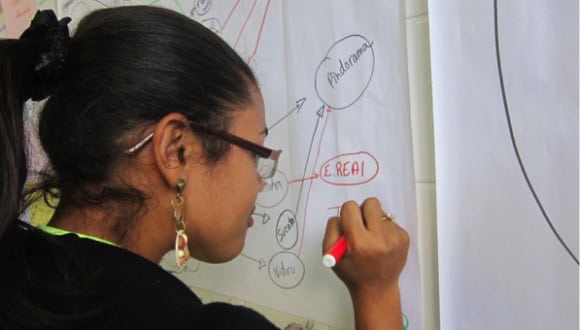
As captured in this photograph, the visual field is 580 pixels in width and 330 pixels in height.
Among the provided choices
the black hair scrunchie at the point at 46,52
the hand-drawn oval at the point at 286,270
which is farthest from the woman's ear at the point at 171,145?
the hand-drawn oval at the point at 286,270

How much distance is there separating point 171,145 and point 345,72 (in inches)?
8.5

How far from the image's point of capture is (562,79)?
0.41 metres

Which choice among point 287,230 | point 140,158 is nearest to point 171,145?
point 140,158

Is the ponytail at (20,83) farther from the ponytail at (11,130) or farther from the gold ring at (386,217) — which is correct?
the gold ring at (386,217)

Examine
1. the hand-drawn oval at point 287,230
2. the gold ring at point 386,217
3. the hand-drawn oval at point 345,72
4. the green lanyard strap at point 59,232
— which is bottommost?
the hand-drawn oval at point 287,230

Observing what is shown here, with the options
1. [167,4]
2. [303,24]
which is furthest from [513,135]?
[167,4]

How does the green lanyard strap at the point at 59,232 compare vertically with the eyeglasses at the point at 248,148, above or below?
below

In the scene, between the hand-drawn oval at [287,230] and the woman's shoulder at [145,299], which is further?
the hand-drawn oval at [287,230]

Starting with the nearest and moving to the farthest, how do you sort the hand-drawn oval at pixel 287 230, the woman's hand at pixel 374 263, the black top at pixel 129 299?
1. the black top at pixel 129 299
2. the woman's hand at pixel 374 263
3. the hand-drawn oval at pixel 287 230

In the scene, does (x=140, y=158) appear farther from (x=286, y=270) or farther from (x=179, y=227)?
(x=286, y=270)

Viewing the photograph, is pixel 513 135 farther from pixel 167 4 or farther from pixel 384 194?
pixel 167 4

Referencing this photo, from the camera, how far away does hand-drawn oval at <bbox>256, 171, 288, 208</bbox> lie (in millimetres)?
676

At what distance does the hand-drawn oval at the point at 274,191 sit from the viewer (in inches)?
26.6

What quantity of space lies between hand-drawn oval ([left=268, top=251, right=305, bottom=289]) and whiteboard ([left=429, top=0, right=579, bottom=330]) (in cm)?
21
